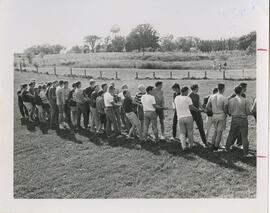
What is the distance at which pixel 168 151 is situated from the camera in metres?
2.37

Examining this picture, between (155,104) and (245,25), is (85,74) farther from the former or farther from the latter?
(245,25)

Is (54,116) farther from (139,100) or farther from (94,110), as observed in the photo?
(139,100)

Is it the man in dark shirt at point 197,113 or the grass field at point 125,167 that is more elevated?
the man in dark shirt at point 197,113

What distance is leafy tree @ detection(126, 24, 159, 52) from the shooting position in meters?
2.36

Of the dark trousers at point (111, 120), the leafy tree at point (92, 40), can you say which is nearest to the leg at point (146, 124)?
the dark trousers at point (111, 120)

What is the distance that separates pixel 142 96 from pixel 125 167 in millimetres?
373

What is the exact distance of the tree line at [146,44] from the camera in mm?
2340

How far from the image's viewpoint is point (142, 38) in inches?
93.1

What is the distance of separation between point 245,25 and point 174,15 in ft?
1.17

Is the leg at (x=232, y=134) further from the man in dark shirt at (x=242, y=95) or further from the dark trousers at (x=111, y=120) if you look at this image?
the dark trousers at (x=111, y=120)

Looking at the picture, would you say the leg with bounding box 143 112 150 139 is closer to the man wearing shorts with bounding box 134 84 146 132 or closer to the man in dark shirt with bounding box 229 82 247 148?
the man wearing shorts with bounding box 134 84 146 132

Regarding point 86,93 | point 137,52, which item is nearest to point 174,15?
point 137,52

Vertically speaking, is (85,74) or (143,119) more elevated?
(85,74)

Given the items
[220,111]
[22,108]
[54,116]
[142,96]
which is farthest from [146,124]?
[22,108]
